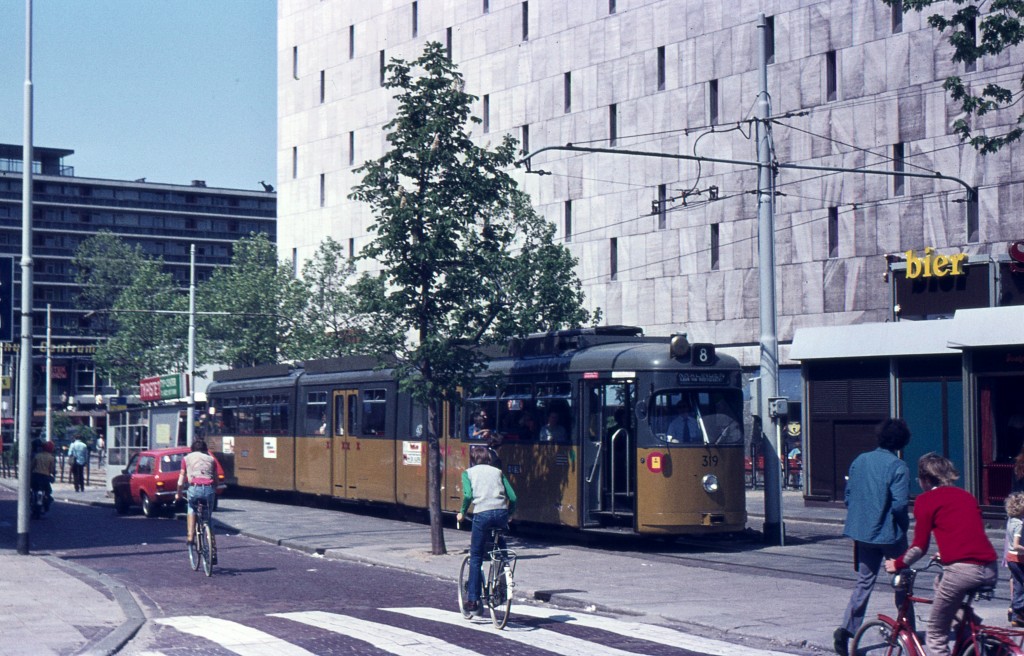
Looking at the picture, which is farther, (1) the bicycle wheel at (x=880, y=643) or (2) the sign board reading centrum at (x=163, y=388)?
(2) the sign board reading centrum at (x=163, y=388)

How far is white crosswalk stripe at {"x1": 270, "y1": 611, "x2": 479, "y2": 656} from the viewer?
11.0 m

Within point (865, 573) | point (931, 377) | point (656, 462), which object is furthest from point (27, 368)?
point (931, 377)

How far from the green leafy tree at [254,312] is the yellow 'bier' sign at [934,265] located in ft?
85.2

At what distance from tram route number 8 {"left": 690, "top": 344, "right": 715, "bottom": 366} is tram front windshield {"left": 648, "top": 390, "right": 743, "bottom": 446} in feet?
1.46

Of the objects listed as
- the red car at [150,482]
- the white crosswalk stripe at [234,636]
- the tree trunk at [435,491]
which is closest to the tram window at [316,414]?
the red car at [150,482]

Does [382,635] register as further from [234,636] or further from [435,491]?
[435,491]

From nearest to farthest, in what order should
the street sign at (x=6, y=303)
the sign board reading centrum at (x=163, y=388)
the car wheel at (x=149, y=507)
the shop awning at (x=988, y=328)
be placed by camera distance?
the street sign at (x=6, y=303), the shop awning at (x=988, y=328), the car wheel at (x=149, y=507), the sign board reading centrum at (x=163, y=388)

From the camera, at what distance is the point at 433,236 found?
65.3 ft

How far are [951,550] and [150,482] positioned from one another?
2414 centimetres

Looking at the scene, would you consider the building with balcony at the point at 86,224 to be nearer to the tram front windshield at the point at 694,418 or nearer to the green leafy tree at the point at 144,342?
the green leafy tree at the point at 144,342

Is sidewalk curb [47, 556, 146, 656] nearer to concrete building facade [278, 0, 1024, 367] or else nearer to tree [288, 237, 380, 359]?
concrete building facade [278, 0, 1024, 367]

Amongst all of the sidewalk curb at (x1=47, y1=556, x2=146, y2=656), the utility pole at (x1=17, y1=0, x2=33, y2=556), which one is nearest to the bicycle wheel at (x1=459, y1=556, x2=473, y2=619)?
the sidewalk curb at (x1=47, y1=556, x2=146, y2=656)

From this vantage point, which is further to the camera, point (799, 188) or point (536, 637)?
point (799, 188)

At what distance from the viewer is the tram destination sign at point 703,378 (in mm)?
19922
